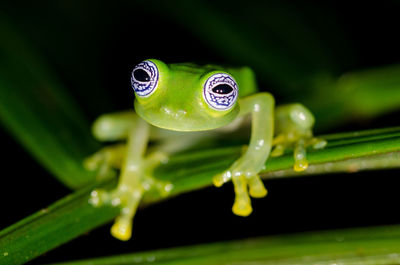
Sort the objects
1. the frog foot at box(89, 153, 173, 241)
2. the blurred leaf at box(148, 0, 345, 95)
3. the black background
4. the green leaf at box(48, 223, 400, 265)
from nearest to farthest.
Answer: the green leaf at box(48, 223, 400, 265) → the frog foot at box(89, 153, 173, 241) → the black background → the blurred leaf at box(148, 0, 345, 95)

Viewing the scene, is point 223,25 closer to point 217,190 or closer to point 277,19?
point 277,19

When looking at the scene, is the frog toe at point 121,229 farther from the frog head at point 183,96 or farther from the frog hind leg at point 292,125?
the frog hind leg at point 292,125

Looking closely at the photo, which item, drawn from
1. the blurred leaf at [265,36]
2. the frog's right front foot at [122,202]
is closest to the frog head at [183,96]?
the frog's right front foot at [122,202]

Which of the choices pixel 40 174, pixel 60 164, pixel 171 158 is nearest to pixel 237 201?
pixel 171 158

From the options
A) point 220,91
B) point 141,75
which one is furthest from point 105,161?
point 220,91

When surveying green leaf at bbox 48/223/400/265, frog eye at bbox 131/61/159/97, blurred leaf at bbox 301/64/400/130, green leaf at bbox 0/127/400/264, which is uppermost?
blurred leaf at bbox 301/64/400/130

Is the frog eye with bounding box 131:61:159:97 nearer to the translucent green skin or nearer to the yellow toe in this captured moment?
the translucent green skin

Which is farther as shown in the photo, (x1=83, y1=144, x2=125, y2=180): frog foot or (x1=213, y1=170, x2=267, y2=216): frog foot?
(x1=83, y1=144, x2=125, y2=180): frog foot

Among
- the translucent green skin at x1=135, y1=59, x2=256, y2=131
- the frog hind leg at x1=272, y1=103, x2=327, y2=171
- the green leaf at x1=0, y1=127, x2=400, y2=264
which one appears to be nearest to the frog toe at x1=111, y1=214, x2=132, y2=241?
the green leaf at x1=0, y1=127, x2=400, y2=264
